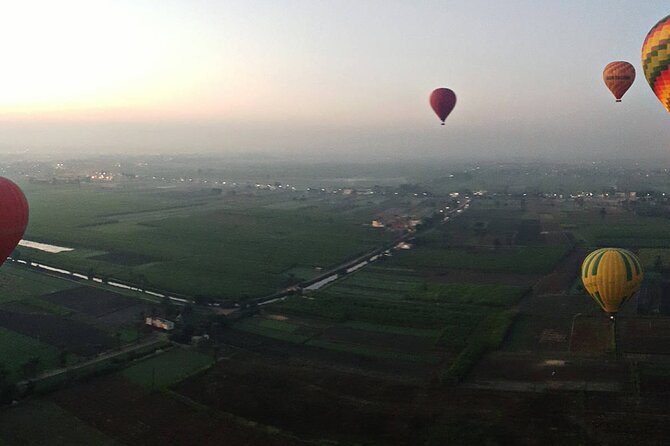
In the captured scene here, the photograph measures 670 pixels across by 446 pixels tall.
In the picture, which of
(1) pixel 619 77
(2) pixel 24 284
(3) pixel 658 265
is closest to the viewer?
(1) pixel 619 77

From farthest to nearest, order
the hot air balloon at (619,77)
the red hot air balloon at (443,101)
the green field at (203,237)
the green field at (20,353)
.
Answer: the green field at (203,237), the red hot air balloon at (443,101), the hot air balloon at (619,77), the green field at (20,353)

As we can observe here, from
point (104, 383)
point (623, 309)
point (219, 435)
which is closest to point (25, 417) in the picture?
point (104, 383)

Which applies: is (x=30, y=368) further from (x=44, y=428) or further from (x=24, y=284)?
(x=24, y=284)

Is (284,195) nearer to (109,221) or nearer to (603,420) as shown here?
(109,221)

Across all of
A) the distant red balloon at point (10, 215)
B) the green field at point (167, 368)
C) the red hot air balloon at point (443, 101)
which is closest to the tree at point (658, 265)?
the red hot air balloon at point (443, 101)

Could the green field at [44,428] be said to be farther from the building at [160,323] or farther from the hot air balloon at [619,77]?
the hot air balloon at [619,77]

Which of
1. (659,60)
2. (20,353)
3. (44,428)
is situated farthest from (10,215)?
(659,60)

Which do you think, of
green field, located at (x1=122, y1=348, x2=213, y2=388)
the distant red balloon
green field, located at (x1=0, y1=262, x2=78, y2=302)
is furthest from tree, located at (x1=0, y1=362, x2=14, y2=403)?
green field, located at (x1=0, y1=262, x2=78, y2=302)
